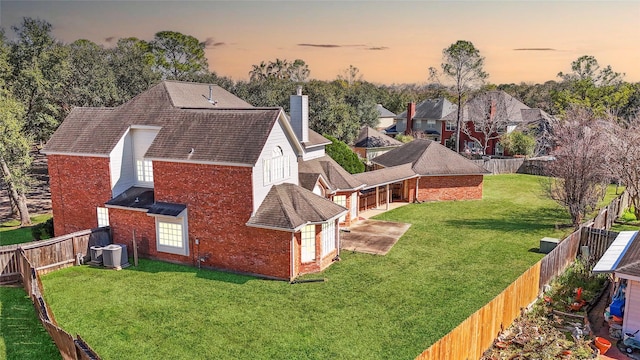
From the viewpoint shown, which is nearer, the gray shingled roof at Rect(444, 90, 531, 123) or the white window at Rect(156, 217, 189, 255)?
the white window at Rect(156, 217, 189, 255)

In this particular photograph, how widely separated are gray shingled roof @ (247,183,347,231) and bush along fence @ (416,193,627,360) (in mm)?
7980

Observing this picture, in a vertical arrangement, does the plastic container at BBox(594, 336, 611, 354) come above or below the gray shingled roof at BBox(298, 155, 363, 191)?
below

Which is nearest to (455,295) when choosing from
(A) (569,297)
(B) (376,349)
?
(A) (569,297)

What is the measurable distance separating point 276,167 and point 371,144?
91.4 ft

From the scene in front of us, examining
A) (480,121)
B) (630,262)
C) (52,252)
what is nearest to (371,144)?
(480,121)

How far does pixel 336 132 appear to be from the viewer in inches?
1868

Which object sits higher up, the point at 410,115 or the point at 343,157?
the point at 410,115

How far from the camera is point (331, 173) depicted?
2688 cm

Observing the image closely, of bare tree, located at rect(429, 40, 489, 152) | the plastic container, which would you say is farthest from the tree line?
the plastic container

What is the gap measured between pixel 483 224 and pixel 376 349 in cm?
1633

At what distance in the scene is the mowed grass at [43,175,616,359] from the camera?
13.2m

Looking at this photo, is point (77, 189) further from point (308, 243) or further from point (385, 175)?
point (385, 175)

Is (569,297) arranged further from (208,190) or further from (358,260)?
(208,190)

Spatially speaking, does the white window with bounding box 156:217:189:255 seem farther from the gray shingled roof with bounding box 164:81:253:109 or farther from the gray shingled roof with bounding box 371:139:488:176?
the gray shingled roof with bounding box 371:139:488:176
